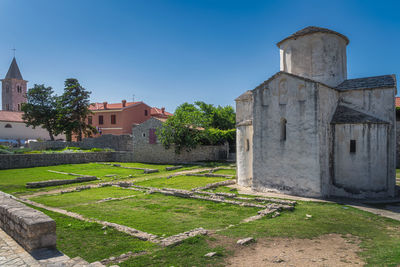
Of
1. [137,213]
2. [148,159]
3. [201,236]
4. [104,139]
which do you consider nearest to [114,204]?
[137,213]

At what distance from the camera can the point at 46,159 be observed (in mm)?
26641

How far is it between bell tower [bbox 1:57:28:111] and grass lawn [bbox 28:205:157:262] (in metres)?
72.5

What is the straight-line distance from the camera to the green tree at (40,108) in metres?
42.0

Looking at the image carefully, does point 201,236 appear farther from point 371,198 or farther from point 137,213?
point 371,198

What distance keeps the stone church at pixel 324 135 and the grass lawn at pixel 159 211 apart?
13.2ft

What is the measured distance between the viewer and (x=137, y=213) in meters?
10.4

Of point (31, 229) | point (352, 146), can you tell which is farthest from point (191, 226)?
point (352, 146)

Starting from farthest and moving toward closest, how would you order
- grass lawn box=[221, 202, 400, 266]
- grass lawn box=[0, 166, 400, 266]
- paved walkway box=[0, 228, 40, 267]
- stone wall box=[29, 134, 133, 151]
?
stone wall box=[29, 134, 133, 151] < grass lawn box=[221, 202, 400, 266] < grass lawn box=[0, 166, 400, 266] < paved walkway box=[0, 228, 40, 267]

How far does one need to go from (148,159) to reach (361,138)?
75.3 ft

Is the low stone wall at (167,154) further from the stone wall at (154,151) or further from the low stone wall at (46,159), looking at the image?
the low stone wall at (46,159)

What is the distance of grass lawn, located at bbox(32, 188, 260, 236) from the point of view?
893 centimetres

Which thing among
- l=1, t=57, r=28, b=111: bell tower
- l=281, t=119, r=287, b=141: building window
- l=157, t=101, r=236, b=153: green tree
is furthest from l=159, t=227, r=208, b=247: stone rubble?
l=1, t=57, r=28, b=111: bell tower

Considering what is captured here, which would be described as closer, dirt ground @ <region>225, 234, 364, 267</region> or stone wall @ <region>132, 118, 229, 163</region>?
dirt ground @ <region>225, 234, 364, 267</region>

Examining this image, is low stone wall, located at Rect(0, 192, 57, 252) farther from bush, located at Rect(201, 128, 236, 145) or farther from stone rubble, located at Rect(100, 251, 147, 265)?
bush, located at Rect(201, 128, 236, 145)
